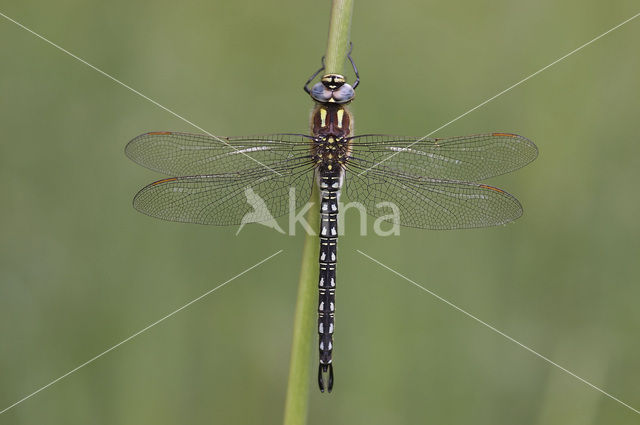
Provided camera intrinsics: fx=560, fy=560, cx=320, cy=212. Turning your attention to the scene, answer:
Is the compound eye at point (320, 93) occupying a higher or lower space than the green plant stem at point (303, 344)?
higher

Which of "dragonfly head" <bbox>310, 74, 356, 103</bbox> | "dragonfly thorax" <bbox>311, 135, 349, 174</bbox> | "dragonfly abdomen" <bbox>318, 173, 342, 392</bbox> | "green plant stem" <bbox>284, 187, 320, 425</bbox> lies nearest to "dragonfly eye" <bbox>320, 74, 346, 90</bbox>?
"dragonfly head" <bbox>310, 74, 356, 103</bbox>

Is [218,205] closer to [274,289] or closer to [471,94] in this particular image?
[274,289]

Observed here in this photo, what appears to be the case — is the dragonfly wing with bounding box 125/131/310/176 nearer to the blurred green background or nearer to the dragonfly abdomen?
the dragonfly abdomen

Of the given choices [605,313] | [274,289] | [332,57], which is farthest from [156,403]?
[605,313]

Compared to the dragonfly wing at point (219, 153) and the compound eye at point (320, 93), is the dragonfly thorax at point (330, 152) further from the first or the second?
the compound eye at point (320, 93)

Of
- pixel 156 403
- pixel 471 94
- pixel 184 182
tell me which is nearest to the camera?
pixel 184 182

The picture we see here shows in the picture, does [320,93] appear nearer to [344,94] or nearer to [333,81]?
[344,94]

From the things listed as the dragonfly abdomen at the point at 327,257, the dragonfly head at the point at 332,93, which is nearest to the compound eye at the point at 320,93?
the dragonfly head at the point at 332,93

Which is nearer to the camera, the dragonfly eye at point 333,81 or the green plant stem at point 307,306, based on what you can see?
the green plant stem at point 307,306
